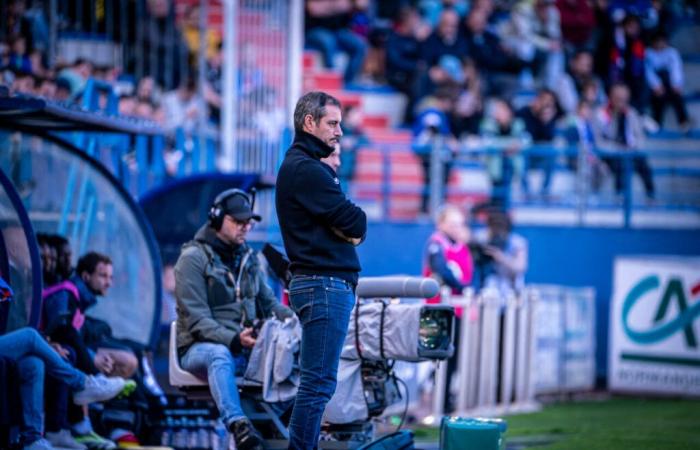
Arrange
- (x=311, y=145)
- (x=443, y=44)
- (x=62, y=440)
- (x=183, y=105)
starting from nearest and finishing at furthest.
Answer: (x=311, y=145)
(x=62, y=440)
(x=183, y=105)
(x=443, y=44)

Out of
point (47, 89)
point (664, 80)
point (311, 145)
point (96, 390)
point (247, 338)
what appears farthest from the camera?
point (664, 80)

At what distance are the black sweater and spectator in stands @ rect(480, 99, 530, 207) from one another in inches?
414

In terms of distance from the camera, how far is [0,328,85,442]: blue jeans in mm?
8664

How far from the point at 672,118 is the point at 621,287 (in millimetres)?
7235

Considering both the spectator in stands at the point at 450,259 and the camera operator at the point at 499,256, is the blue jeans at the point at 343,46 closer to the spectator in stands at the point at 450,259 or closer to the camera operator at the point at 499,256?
the camera operator at the point at 499,256

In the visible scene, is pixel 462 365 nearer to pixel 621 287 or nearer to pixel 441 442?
pixel 621 287

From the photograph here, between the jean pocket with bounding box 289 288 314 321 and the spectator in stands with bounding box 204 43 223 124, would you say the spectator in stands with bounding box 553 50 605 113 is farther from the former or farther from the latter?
the jean pocket with bounding box 289 288 314 321

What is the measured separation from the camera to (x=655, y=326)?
1523 cm

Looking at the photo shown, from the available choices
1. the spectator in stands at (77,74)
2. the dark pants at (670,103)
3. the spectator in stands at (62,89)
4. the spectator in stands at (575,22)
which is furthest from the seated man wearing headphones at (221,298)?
the spectator in stands at (575,22)

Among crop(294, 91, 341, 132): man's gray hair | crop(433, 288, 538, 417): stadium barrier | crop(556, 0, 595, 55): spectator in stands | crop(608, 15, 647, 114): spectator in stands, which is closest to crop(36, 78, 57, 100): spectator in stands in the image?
crop(433, 288, 538, 417): stadium barrier

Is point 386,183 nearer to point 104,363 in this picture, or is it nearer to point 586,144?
point 586,144

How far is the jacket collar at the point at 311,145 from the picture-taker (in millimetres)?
7699

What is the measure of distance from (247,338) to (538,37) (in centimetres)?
1524

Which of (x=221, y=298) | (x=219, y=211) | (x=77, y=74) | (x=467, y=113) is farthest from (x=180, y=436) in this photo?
(x=467, y=113)
